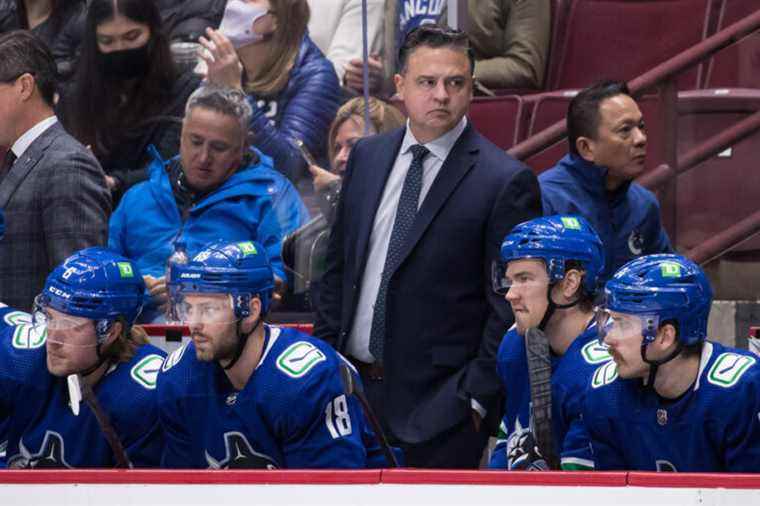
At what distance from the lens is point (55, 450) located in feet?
12.9

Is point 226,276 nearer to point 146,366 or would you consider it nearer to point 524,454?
point 146,366

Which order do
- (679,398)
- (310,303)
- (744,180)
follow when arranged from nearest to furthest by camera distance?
(679,398) < (310,303) < (744,180)

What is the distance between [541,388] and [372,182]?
742 mm

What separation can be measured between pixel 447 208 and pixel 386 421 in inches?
21.8

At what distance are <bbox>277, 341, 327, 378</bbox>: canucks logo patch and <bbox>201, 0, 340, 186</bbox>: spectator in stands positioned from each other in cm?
166

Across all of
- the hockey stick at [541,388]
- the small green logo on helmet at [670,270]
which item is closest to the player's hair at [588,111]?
the hockey stick at [541,388]

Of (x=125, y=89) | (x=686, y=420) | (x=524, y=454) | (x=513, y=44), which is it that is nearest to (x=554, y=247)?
(x=524, y=454)

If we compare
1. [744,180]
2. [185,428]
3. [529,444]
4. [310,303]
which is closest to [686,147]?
[744,180]

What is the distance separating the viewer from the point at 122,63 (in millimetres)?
5516

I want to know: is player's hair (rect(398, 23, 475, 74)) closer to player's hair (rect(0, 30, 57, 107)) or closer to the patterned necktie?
the patterned necktie

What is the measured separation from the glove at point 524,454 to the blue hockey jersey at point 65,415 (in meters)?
0.85

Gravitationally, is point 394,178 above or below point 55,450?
above

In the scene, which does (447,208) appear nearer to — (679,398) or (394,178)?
(394,178)

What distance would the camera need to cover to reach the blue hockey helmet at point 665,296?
3.50 m
